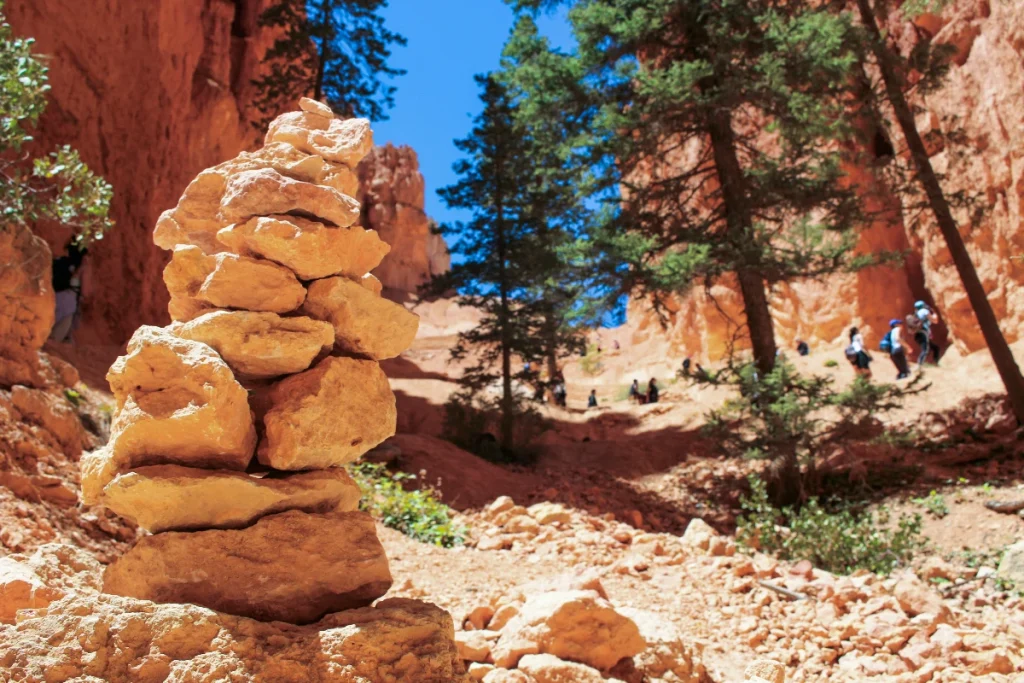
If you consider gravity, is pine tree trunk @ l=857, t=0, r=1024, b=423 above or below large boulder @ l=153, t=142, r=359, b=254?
above

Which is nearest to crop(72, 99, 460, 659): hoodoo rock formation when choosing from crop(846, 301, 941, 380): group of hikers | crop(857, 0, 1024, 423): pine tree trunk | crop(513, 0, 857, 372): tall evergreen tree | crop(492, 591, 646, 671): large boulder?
crop(492, 591, 646, 671): large boulder

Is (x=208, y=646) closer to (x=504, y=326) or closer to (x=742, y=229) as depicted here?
(x=742, y=229)

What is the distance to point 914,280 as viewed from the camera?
20438 millimetres

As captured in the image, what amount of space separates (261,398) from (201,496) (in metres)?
0.49

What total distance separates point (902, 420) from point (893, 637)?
9160 millimetres

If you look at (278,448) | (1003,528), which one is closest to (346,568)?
(278,448)

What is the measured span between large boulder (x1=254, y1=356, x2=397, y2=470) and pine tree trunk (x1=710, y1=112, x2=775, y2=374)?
8.02 m

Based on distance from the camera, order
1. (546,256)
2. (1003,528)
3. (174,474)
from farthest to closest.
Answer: (546,256) < (1003,528) < (174,474)

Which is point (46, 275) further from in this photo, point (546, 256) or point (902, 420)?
point (902, 420)

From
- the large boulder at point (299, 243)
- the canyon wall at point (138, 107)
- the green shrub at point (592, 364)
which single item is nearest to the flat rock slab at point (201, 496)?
the large boulder at point (299, 243)

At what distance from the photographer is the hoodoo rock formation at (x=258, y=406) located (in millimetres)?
2576

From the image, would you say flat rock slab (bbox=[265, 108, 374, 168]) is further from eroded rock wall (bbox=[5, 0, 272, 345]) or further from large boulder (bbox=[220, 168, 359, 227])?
eroded rock wall (bbox=[5, 0, 272, 345])

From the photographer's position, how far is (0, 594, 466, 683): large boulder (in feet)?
7.00

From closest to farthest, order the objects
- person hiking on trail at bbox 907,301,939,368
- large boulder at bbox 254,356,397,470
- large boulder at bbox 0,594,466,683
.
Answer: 1. large boulder at bbox 0,594,466,683
2. large boulder at bbox 254,356,397,470
3. person hiking on trail at bbox 907,301,939,368
